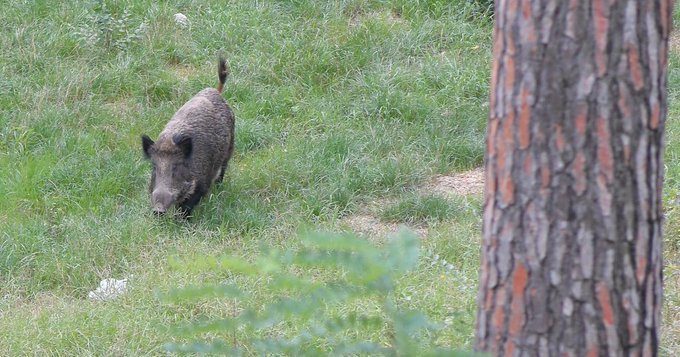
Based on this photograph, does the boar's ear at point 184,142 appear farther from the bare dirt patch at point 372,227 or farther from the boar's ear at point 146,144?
the bare dirt patch at point 372,227

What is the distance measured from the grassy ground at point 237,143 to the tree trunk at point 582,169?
163 centimetres

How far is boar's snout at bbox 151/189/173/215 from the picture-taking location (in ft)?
24.4

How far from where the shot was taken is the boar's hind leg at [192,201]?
7.71 meters

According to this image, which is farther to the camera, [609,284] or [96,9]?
[96,9]

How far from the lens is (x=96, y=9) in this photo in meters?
10.6

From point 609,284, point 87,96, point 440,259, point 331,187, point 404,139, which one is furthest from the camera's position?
point 87,96

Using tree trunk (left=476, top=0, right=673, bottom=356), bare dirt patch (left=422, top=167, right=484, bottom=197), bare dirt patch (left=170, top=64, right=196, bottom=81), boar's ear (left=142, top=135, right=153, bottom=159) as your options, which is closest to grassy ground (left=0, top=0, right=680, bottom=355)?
bare dirt patch (left=170, top=64, right=196, bottom=81)

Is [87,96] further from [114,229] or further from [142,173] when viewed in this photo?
[114,229]

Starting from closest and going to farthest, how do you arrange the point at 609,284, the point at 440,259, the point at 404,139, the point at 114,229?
the point at 609,284
the point at 440,259
the point at 114,229
the point at 404,139

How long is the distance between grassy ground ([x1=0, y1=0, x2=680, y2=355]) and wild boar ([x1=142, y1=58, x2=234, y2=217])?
164 mm

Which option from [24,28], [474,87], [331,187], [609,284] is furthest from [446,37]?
[609,284]

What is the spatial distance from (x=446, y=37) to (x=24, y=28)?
4530 mm

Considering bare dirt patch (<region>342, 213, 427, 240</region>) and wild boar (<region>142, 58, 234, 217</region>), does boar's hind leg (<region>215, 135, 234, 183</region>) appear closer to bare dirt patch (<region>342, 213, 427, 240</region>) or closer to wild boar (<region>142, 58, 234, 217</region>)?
wild boar (<region>142, 58, 234, 217</region>)

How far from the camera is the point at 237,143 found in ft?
29.0
